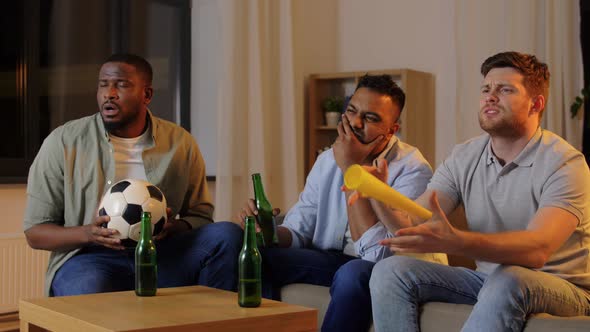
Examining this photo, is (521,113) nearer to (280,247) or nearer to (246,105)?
(280,247)

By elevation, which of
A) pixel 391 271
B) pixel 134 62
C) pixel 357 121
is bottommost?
pixel 391 271

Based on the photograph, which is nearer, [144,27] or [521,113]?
[521,113]

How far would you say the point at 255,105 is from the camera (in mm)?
5242

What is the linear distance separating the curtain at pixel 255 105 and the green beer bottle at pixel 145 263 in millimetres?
2635

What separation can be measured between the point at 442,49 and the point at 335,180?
9.72 feet

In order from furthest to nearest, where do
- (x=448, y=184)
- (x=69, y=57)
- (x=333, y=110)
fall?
(x=333, y=110) → (x=69, y=57) → (x=448, y=184)

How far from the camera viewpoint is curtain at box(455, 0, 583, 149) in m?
5.06

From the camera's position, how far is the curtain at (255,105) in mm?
5078

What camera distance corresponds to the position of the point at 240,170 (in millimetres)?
5145

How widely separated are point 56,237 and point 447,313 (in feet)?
4.44

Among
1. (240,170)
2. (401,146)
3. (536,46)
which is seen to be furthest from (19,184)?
(536,46)

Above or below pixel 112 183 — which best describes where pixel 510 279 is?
below

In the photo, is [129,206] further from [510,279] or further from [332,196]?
[510,279]

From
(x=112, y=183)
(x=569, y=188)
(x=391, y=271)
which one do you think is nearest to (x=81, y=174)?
(x=112, y=183)
